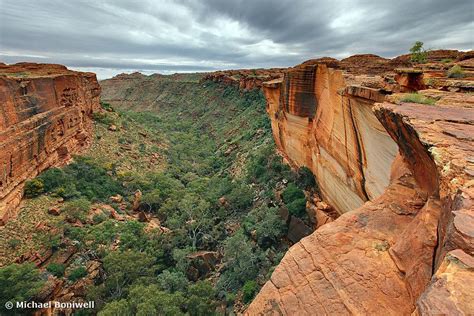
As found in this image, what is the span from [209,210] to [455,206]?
2407 centimetres

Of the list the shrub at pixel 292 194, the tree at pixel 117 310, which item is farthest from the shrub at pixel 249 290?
the shrub at pixel 292 194

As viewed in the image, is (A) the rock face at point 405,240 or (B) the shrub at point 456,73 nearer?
(A) the rock face at point 405,240

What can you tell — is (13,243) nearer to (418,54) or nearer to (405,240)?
(405,240)

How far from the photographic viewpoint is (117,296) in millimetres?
16750

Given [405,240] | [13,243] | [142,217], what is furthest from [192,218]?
[405,240]

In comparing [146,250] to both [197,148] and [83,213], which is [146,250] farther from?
[197,148]

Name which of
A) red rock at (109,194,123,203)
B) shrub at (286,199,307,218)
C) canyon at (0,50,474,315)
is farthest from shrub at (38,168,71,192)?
shrub at (286,199,307,218)

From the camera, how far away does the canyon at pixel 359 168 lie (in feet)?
14.7

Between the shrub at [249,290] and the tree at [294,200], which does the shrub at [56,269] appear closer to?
the shrub at [249,290]

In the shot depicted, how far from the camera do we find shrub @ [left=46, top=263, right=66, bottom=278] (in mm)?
16953

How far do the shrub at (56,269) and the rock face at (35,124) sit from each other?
4499 mm

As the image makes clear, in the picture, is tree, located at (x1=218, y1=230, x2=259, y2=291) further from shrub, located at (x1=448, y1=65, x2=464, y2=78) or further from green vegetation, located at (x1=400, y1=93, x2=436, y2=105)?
shrub, located at (x1=448, y1=65, x2=464, y2=78)

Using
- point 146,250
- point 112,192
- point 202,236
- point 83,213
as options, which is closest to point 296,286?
point 146,250

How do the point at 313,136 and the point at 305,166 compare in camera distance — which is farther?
the point at 305,166
